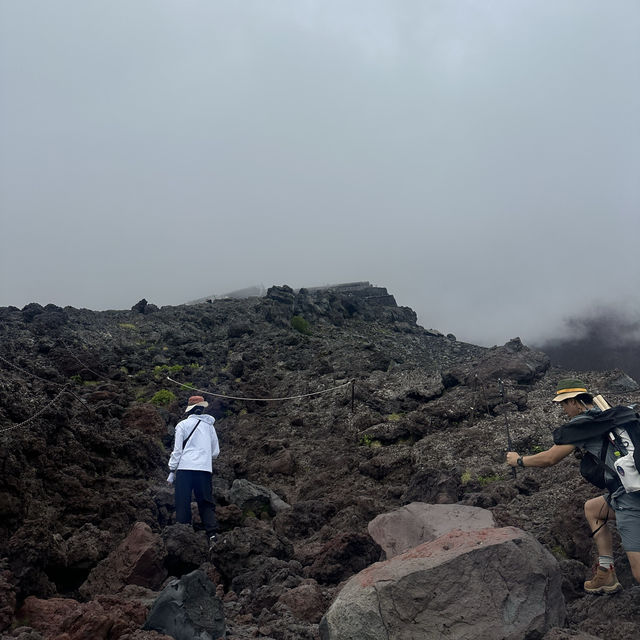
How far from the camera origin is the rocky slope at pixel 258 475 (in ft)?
15.9

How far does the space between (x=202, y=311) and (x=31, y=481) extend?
27.5 meters

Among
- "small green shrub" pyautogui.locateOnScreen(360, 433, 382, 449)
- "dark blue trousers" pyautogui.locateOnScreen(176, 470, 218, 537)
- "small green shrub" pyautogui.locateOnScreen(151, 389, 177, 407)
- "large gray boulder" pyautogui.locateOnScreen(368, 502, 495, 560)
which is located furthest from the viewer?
"small green shrub" pyautogui.locateOnScreen(151, 389, 177, 407)

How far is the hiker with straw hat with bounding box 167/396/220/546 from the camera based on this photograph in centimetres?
716

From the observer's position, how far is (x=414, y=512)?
5.77 m

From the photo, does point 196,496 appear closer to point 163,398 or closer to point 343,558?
point 343,558

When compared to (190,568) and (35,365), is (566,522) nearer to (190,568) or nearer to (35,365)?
(190,568)

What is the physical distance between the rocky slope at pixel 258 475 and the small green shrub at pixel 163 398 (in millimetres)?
62

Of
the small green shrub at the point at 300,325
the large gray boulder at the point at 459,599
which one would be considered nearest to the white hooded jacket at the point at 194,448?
the large gray boulder at the point at 459,599

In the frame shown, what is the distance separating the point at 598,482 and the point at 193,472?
15.9 feet

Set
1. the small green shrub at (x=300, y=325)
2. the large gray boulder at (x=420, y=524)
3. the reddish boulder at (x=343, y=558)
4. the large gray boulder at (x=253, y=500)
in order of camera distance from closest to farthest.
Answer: the large gray boulder at (x=420, y=524) < the reddish boulder at (x=343, y=558) < the large gray boulder at (x=253, y=500) < the small green shrub at (x=300, y=325)

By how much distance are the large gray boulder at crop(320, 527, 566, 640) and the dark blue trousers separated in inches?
137

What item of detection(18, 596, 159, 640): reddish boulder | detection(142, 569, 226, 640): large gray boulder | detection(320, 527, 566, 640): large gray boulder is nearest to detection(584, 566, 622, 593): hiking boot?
detection(320, 527, 566, 640): large gray boulder

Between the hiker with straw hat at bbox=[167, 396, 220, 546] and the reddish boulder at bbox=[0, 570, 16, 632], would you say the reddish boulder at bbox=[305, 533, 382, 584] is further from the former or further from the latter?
the reddish boulder at bbox=[0, 570, 16, 632]

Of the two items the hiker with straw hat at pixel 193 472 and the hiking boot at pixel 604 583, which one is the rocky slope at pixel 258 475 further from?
the hiker with straw hat at pixel 193 472
